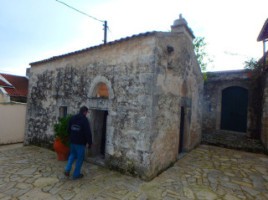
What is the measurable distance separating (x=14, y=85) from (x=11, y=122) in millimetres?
6047

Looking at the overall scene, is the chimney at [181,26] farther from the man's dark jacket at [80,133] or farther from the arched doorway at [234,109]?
the arched doorway at [234,109]

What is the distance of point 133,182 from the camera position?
4391 millimetres

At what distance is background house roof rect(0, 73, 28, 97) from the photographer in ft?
42.0

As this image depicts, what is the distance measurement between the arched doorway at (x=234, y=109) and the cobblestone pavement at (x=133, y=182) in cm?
498

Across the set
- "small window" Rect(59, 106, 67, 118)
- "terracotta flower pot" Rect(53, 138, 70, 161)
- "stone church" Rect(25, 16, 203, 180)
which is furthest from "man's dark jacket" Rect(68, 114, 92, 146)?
"small window" Rect(59, 106, 67, 118)

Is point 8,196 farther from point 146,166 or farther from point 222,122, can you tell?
point 222,122

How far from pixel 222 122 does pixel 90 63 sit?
9.48 metres

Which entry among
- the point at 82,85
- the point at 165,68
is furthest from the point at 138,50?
the point at 82,85

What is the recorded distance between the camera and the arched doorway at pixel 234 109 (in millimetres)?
10875

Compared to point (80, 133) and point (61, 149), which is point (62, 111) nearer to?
point (61, 149)

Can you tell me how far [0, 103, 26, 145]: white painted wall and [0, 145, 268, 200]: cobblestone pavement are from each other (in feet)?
10.4

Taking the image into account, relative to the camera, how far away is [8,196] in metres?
3.61

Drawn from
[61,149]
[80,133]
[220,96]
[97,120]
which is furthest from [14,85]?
[220,96]

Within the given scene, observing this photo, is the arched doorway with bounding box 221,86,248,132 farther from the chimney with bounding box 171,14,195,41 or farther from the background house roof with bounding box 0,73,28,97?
the background house roof with bounding box 0,73,28,97
